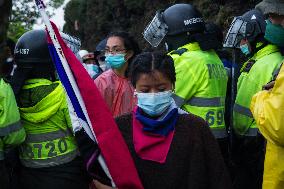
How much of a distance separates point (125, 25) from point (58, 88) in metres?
15.4

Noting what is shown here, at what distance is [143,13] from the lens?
17016 millimetres

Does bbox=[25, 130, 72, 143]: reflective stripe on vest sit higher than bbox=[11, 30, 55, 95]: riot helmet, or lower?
lower

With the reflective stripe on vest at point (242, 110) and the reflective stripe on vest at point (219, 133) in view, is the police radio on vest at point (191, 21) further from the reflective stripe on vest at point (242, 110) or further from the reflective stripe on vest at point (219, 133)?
the reflective stripe on vest at point (219, 133)

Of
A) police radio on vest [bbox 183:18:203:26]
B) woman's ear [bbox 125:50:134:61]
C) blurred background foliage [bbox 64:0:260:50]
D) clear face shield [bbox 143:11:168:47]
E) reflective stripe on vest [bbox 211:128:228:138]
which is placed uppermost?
police radio on vest [bbox 183:18:203:26]

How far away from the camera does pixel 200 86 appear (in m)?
4.25

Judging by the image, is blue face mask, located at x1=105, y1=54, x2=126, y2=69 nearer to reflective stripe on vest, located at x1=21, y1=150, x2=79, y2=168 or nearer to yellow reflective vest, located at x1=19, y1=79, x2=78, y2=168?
yellow reflective vest, located at x1=19, y1=79, x2=78, y2=168

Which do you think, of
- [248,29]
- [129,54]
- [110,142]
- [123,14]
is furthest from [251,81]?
[123,14]

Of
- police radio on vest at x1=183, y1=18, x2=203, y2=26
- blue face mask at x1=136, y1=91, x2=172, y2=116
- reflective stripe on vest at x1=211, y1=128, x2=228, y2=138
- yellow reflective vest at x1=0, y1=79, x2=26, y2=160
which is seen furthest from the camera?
police radio on vest at x1=183, y1=18, x2=203, y2=26

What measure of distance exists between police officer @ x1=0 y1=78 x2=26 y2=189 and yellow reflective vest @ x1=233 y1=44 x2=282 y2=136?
6.15 feet

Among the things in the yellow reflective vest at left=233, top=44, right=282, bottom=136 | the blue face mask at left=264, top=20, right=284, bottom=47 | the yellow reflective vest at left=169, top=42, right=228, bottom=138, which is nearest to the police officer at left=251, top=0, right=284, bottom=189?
the blue face mask at left=264, top=20, right=284, bottom=47

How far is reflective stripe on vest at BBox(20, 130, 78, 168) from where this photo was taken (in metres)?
3.69

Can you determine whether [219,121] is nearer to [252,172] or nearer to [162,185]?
[252,172]

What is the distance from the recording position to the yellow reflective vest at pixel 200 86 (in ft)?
13.7

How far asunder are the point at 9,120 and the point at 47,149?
0.37m
